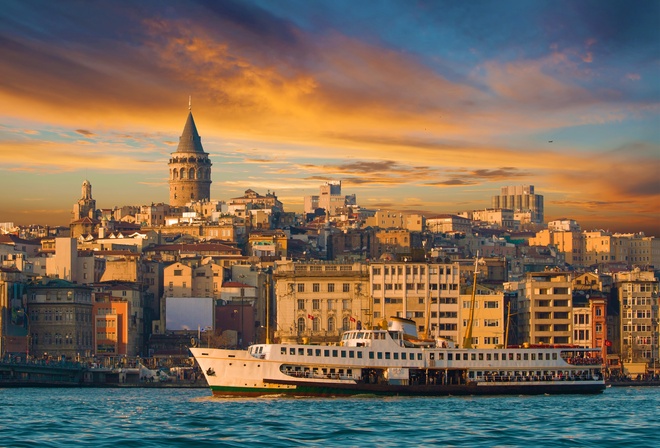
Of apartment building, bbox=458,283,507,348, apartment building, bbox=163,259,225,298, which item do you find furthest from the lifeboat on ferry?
apartment building, bbox=163,259,225,298

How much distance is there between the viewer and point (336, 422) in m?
67.4

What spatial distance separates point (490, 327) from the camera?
122m

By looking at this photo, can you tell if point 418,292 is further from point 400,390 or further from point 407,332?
point 400,390

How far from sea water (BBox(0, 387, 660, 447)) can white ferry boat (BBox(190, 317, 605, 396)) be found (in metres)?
1.55

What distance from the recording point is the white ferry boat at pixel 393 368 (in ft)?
281

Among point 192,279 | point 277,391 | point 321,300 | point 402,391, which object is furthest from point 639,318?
point 277,391

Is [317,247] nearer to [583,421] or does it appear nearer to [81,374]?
[81,374]

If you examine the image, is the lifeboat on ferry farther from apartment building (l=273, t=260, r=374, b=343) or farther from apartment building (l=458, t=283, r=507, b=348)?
apartment building (l=273, t=260, r=374, b=343)

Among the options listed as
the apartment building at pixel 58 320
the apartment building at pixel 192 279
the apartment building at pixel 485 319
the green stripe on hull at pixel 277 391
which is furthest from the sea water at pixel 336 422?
the apartment building at pixel 192 279

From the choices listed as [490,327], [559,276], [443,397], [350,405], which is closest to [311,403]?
[350,405]

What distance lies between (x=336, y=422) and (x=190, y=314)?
262 ft

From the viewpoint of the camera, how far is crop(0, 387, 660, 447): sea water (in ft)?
197

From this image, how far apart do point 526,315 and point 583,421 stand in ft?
180

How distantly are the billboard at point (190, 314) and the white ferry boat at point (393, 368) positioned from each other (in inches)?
2212
